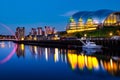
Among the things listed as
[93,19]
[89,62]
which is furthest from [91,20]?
[89,62]

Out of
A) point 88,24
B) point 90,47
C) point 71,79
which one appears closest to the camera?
point 71,79

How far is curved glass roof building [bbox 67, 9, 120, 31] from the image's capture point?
407 ft

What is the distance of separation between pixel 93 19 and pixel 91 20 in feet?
10.1

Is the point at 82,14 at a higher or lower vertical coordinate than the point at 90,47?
higher

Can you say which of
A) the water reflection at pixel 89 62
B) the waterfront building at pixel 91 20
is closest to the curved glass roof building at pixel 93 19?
the waterfront building at pixel 91 20

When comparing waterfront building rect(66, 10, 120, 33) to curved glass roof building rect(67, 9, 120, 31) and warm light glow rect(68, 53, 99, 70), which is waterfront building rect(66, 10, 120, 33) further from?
warm light glow rect(68, 53, 99, 70)

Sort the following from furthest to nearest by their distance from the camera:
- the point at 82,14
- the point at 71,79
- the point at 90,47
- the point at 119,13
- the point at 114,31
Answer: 1. the point at 82,14
2. the point at 119,13
3. the point at 114,31
4. the point at 90,47
5. the point at 71,79

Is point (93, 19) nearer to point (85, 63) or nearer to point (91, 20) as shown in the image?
point (91, 20)

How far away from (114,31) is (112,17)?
25675 mm

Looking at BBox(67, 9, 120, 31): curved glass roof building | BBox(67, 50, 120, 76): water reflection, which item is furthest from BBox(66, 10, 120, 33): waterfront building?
BBox(67, 50, 120, 76): water reflection

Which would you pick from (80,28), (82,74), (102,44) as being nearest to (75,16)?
(80,28)

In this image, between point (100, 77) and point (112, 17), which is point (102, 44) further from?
point (112, 17)

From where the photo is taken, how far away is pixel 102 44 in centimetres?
7050

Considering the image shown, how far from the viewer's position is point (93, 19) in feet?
483
